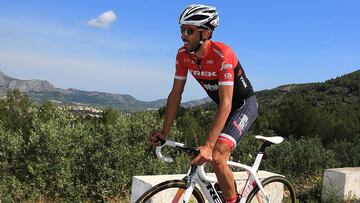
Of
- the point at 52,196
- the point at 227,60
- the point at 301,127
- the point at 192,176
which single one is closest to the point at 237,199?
the point at 192,176

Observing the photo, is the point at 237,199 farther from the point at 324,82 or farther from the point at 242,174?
the point at 324,82

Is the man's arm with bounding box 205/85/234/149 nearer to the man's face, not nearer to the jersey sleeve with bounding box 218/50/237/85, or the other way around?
the jersey sleeve with bounding box 218/50/237/85

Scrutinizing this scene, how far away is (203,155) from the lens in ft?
10.7

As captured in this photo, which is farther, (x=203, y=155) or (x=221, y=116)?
(x=221, y=116)

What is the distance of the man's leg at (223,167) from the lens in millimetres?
3566

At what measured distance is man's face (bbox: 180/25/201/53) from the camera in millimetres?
3494

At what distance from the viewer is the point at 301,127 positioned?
81.6 feet

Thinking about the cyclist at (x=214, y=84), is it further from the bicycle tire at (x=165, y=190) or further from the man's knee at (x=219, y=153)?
the bicycle tire at (x=165, y=190)

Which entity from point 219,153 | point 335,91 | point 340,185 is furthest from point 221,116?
point 335,91

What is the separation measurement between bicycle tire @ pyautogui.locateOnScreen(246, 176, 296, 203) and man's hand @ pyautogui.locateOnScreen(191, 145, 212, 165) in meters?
1.25

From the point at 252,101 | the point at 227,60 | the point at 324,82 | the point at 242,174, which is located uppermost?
the point at 324,82

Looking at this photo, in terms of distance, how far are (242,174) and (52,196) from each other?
21.7 feet

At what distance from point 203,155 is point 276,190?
7.78 ft

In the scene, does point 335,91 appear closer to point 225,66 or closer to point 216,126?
point 225,66
